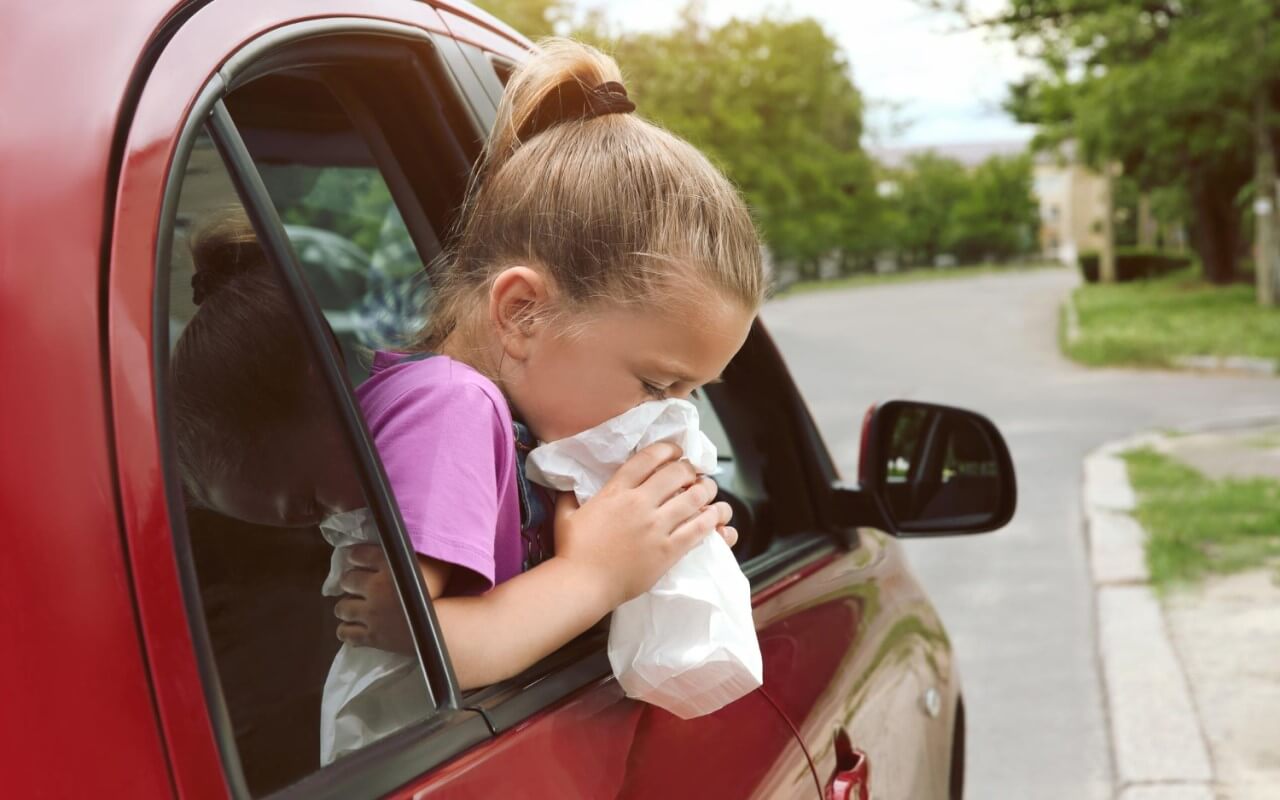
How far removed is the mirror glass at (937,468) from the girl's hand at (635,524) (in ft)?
3.20

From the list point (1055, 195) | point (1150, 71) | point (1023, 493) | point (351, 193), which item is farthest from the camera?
point (1055, 195)

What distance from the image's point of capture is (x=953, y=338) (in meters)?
24.2

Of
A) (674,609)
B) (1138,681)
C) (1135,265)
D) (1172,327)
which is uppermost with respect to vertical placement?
(674,609)

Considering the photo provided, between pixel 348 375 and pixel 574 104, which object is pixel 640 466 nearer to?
pixel 348 375

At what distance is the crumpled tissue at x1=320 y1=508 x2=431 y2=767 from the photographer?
46.3 inches

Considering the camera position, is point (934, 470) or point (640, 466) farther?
point (934, 470)

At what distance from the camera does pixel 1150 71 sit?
23641mm

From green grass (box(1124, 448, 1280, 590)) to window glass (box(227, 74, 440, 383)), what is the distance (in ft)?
14.1

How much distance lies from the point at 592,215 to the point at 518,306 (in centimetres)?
12

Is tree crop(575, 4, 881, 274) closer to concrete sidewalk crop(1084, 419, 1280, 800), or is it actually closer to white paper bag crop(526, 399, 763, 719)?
concrete sidewalk crop(1084, 419, 1280, 800)

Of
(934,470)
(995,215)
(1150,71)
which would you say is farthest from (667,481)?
(995,215)

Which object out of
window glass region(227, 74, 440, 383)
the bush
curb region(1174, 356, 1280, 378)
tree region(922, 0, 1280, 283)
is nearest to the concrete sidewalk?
window glass region(227, 74, 440, 383)

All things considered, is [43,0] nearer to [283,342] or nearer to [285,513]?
[283,342]

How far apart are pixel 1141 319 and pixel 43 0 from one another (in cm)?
2468
